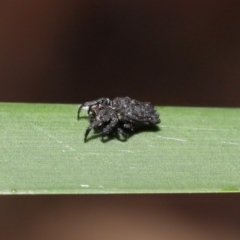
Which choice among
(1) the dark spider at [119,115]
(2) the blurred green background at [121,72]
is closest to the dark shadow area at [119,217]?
(2) the blurred green background at [121,72]

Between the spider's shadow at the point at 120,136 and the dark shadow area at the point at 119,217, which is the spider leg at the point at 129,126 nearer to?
the spider's shadow at the point at 120,136

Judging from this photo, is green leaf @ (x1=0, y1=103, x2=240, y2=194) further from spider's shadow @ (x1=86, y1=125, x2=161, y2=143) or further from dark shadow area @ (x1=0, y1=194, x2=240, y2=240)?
dark shadow area @ (x1=0, y1=194, x2=240, y2=240)

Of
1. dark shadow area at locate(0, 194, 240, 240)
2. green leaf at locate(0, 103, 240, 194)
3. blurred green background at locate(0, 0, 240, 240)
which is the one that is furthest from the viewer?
blurred green background at locate(0, 0, 240, 240)

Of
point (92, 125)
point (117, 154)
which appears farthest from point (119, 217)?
point (117, 154)

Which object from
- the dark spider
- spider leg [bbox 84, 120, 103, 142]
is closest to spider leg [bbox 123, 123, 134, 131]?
the dark spider

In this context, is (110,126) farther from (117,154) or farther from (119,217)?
(119,217)

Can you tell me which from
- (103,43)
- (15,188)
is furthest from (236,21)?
(15,188)
